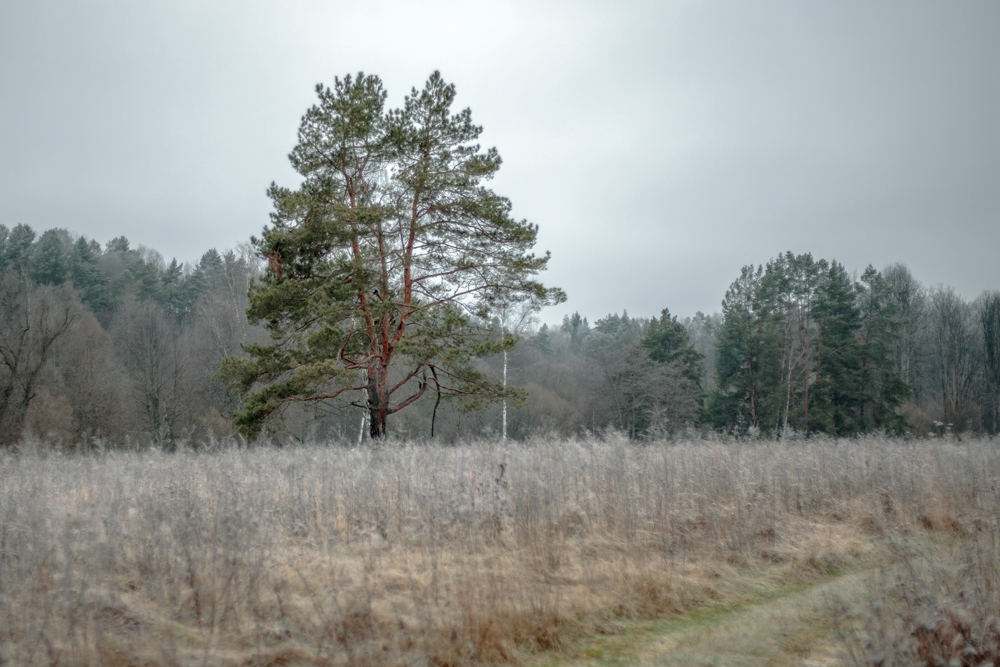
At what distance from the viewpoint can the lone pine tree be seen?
15.3m

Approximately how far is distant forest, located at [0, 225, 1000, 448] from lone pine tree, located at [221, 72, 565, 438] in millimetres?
13767

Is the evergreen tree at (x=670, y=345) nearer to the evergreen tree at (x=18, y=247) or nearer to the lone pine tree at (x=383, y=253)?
the lone pine tree at (x=383, y=253)

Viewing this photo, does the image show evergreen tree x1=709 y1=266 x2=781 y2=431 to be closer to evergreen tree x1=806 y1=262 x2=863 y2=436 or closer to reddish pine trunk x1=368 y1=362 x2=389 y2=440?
evergreen tree x1=806 y1=262 x2=863 y2=436

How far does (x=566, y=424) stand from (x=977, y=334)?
31448 mm

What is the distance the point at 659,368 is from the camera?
39906 millimetres

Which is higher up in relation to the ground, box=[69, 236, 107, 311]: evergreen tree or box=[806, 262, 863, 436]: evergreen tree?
box=[69, 236, 107, 311]: evergreen tree

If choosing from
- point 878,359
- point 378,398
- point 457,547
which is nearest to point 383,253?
point 378,398

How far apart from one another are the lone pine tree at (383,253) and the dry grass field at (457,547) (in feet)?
20.5

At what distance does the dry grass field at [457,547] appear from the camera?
370 centimetres

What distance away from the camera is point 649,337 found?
4403 centimetres

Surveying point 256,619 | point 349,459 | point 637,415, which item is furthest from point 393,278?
point 637,415

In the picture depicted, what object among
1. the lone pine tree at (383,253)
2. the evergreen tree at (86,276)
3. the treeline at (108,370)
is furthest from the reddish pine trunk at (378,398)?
the evergreen tree at (86,276)

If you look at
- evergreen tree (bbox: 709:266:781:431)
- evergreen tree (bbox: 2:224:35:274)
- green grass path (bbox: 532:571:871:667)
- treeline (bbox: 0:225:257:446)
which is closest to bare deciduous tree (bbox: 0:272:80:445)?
treeline (bbox: 0:225:257:446)

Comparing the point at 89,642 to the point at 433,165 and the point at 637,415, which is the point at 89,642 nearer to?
the point at 433,165
